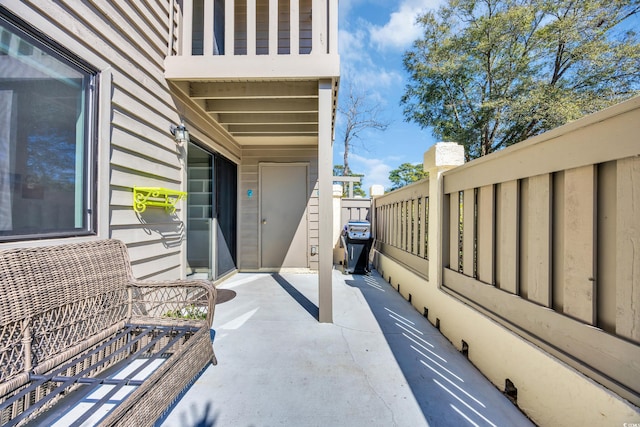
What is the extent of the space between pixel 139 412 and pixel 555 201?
2133 millimetres

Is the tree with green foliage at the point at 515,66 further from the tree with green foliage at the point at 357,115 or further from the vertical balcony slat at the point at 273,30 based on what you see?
the vertical balcony slat at the point at 273,30

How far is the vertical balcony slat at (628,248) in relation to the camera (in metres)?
0.96

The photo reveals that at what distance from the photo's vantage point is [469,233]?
204 centimetres

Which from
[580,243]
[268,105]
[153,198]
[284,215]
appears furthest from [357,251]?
[580,243]

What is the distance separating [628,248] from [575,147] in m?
0.47

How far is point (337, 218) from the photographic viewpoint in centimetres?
575

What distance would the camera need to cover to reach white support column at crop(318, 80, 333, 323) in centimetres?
254

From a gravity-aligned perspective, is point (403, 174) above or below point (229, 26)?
above

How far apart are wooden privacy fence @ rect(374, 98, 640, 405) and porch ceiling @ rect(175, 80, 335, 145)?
2.01 meters

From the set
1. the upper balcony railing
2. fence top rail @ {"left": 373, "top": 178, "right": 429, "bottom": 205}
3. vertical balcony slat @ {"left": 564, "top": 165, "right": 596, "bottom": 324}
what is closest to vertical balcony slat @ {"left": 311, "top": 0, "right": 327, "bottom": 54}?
the upper balcony railing

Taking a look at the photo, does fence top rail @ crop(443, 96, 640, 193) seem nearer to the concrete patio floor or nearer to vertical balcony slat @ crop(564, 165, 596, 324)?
vertical balcony slat @ crop(564, 165, 596, 324)

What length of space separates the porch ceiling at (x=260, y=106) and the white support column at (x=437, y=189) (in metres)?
1.46

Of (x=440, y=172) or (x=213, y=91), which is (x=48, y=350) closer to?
(x=213, y=91)

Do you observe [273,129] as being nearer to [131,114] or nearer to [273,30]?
[273,30]
